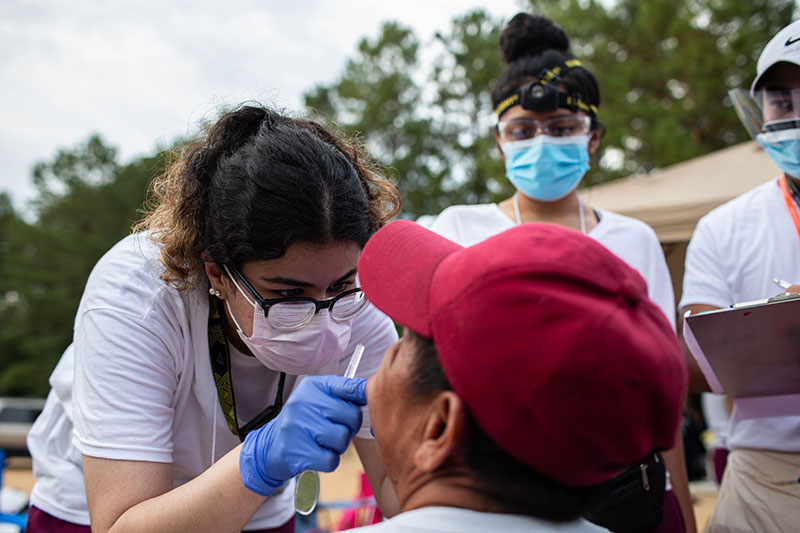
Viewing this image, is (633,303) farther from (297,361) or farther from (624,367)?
(297,361)

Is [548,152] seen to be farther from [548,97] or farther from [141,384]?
[141,384]

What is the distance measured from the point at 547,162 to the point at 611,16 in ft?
45.2

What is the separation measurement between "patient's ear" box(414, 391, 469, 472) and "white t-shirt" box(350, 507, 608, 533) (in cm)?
7

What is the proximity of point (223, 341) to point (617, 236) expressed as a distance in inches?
62.0

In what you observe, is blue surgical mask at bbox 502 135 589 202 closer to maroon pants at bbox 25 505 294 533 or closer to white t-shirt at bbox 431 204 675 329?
white t-shirt at bbox 431 204 675 329

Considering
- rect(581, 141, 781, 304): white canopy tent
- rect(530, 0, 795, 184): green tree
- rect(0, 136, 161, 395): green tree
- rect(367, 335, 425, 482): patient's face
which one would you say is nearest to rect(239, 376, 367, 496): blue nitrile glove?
rect(367, 335, 425, 482): patient's face

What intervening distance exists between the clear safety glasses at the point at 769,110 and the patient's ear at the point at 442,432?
5.84ft

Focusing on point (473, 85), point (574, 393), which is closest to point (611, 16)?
point (473, 85)

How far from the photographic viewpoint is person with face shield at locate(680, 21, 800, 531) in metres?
1.91

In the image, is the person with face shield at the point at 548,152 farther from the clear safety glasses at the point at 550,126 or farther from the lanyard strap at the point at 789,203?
the lanyard strap at the point at 789,203

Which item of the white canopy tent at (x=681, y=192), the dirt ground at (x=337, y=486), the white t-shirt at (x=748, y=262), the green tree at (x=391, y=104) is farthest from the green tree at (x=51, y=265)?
the white t-shirt at (x=748, y=262)

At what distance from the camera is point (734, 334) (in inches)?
63.3

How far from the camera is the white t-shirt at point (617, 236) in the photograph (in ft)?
7.76

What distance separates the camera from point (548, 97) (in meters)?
2.51
